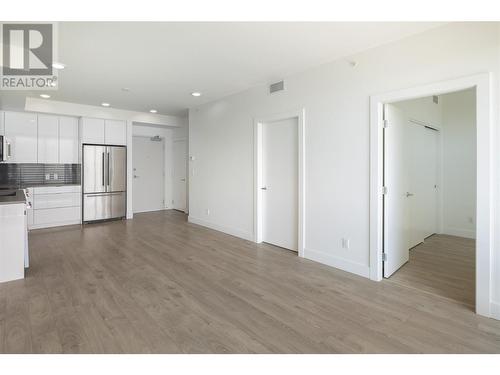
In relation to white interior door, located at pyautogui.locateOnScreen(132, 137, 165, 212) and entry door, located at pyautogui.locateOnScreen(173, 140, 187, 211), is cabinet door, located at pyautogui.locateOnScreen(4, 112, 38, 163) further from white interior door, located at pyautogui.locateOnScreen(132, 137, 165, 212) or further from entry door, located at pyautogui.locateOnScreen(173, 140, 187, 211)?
entry door, located at pyautogui.locateOnScreen(173, 140, 187, 211)

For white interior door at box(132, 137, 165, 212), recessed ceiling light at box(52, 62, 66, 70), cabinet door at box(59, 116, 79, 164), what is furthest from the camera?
white interior door at box(132, 137, 165, 212)

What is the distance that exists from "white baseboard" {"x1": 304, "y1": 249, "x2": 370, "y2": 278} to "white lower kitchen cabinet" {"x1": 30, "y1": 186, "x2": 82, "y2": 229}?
5182 mm

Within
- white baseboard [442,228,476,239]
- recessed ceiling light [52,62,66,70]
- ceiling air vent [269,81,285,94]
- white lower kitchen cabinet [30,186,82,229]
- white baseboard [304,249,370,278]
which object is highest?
recessed ceiling light [52,62,66,70]

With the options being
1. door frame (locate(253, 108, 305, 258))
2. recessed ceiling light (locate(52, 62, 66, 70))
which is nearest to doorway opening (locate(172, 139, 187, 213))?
door frame (locate(253, 108, 305, 258))

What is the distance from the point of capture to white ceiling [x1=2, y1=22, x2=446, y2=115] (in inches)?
106

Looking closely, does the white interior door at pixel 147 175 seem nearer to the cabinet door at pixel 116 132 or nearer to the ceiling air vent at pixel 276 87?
the cabinet door at pixel 116 132

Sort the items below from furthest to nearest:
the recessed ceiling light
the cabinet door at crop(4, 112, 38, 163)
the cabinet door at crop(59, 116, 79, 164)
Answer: the cabinet door at crop(59, 116, 79, 164) → the cabinet door at crop(4, 112, 38, 163) → the recessed ceiling light

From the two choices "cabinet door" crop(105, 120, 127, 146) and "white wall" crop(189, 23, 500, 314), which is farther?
"cabinet door" crop(105, 120, 127, 146)

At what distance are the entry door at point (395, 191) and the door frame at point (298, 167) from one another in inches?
43.6

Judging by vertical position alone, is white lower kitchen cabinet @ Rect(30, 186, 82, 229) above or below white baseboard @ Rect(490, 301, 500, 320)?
above

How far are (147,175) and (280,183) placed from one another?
4992 mm

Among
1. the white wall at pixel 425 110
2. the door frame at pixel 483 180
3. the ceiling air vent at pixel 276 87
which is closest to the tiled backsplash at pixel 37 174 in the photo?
the ceiling air vent at pixel 276 87

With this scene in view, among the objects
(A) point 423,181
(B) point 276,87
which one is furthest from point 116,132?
(A) point 423,181
